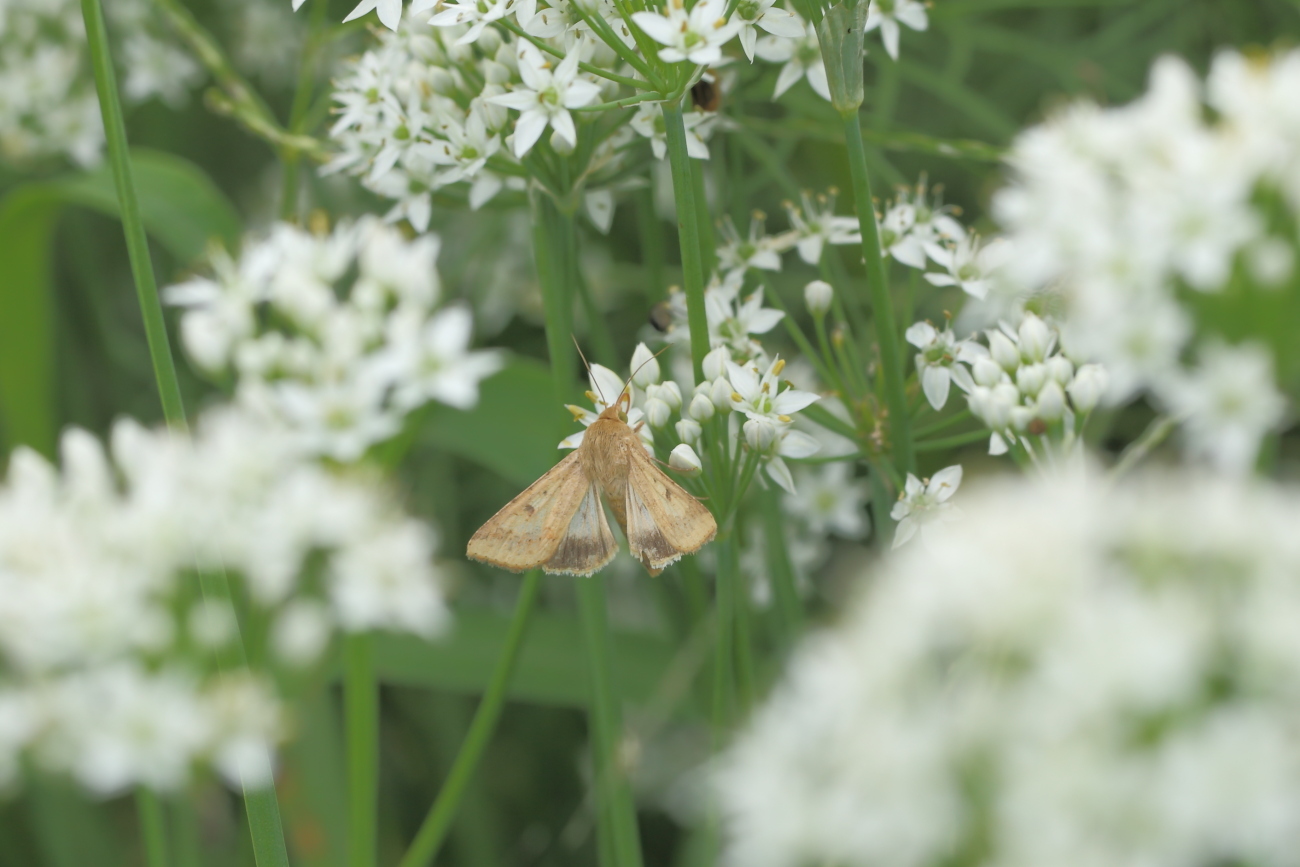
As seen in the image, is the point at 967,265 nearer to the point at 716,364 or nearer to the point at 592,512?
the point at 716,364

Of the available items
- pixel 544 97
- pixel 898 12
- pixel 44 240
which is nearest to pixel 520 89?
pixel 544 97

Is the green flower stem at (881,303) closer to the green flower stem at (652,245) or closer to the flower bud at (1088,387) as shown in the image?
the flower bud at (1088,387)

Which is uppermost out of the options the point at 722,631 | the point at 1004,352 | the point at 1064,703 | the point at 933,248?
the point at 933,248

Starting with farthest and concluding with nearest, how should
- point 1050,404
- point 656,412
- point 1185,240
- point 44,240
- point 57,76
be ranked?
point 57,76
point 44,240
point 656,412
point 1050,404
point 1185,240

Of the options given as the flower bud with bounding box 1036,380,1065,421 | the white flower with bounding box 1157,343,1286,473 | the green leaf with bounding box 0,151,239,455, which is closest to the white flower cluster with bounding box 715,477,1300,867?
the white flower with bounding box 1157,343,1286,473

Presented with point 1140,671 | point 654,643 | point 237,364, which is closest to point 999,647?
point 1140,671

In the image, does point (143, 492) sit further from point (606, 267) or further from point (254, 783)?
point (606, 267)
